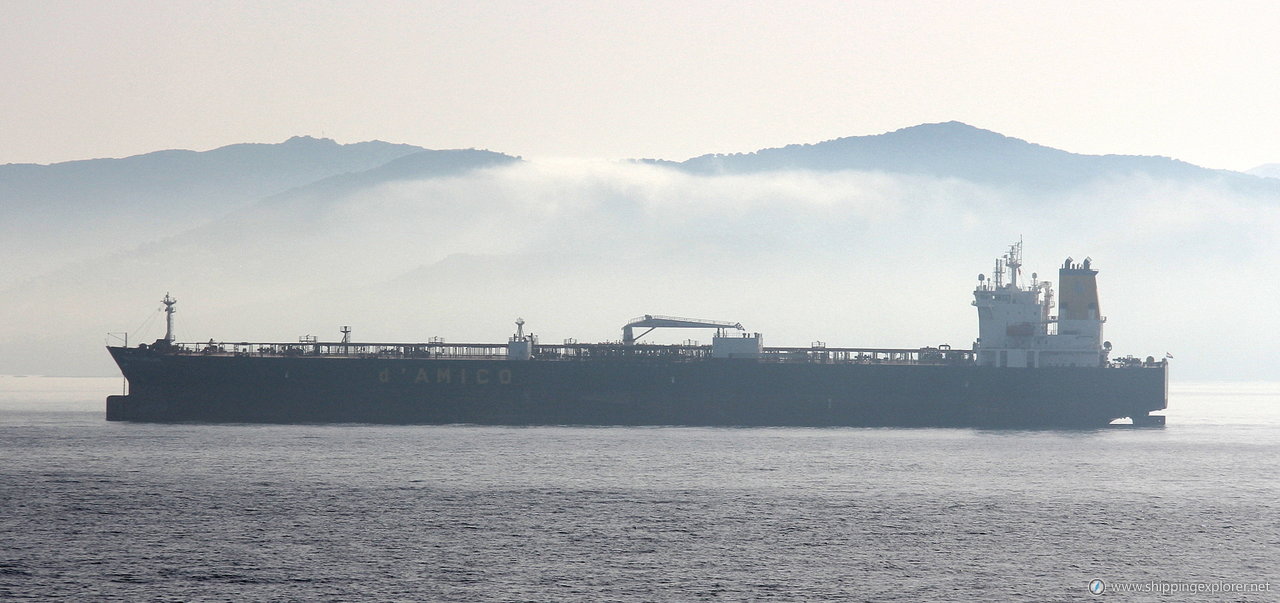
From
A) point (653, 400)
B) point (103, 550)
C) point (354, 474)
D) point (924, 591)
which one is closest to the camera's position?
point (924, 591)

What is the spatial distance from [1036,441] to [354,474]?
4249 cm

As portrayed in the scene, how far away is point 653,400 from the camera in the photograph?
89.8 metres

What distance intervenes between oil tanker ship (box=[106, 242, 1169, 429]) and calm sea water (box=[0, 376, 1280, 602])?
10.1 metres

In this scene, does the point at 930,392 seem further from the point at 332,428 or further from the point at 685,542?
the point at 685,542

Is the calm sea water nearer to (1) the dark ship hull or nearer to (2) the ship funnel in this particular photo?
(1) the dark ship hull

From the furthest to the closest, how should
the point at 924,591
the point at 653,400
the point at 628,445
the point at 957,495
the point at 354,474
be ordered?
the point at 653,400, the point at 628,445, the point at 354,474, the point at 957,495, the point at 924,591

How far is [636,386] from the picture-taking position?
89.7 metres

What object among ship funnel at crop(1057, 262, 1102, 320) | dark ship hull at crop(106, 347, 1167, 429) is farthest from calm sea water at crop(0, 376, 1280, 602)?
ship funnel at crop(1057, 262, 1102, 320)

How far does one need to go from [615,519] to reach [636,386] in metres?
41.9

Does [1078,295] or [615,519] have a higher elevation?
[1078,295]

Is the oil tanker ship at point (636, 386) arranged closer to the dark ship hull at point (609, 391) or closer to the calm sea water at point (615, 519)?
the dark ship hull at point (609, 391)

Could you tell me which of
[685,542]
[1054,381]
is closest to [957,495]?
[685,542]

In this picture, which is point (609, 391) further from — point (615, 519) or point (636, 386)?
point (615, 519)

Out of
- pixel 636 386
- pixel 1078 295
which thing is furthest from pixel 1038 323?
pixel 636 386
